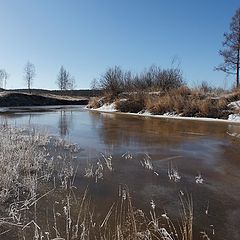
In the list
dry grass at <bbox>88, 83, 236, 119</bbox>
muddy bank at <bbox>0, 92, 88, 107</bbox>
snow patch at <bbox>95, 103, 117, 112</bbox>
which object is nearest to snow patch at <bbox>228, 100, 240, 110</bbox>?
dry grass at <bbox>88, 83, 236, 119</bbox>

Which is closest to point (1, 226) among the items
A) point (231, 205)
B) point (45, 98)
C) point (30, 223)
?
point (30, 223)

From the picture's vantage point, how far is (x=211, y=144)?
1088cm

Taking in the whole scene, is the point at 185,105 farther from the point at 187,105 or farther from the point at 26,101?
the point at 26,101

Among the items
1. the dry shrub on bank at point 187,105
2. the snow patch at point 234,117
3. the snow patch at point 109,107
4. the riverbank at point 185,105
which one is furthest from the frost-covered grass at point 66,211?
the snow patch at point 109,107

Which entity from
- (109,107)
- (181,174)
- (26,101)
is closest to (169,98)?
(109,107)

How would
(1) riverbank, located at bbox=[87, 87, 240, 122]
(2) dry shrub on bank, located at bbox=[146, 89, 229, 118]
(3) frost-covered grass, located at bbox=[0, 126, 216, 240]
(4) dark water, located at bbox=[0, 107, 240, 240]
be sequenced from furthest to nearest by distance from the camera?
1. (2) dry shrub on bank, located at bbox=[146, 89, 229, 118]
2. (1) riverbank, located at bbox=[87, 87, 240, 122]
3. (4) dark water, located at bbox=[0, 107, 240, 240]
4. (3) frost-covered grass, located at bbox=[0, 126, 216, 240]

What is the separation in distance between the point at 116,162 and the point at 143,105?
20.6 meters

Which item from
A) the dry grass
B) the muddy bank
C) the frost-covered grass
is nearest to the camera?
the frost-covered grass

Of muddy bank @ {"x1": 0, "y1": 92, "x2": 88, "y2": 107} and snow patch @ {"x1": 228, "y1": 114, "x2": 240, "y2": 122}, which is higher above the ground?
muddy bank @ {"x1": 0, "y1": 92, "x2": 88, "y2": 107}

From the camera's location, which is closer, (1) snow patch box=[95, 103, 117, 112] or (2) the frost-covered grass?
(2) the frost-covered grass

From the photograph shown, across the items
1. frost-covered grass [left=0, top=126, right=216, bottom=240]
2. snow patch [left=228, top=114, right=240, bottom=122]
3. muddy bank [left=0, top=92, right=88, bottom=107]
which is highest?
muddy bank [left=0, top=92, right=88, bottom=107]

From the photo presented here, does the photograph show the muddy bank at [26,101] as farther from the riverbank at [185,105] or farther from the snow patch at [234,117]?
the snow patch at [234,117]

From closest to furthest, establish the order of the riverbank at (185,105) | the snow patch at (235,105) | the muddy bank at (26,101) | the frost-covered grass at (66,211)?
the frost-covered grass at (66,211) < the snow patch at (235,105) < the riverbank at (185,105) < the muddy bank at (26,101)

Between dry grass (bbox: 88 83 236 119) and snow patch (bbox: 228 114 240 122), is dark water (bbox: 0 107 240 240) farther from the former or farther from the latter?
dry grass (bbox: 88 83 236 119)
